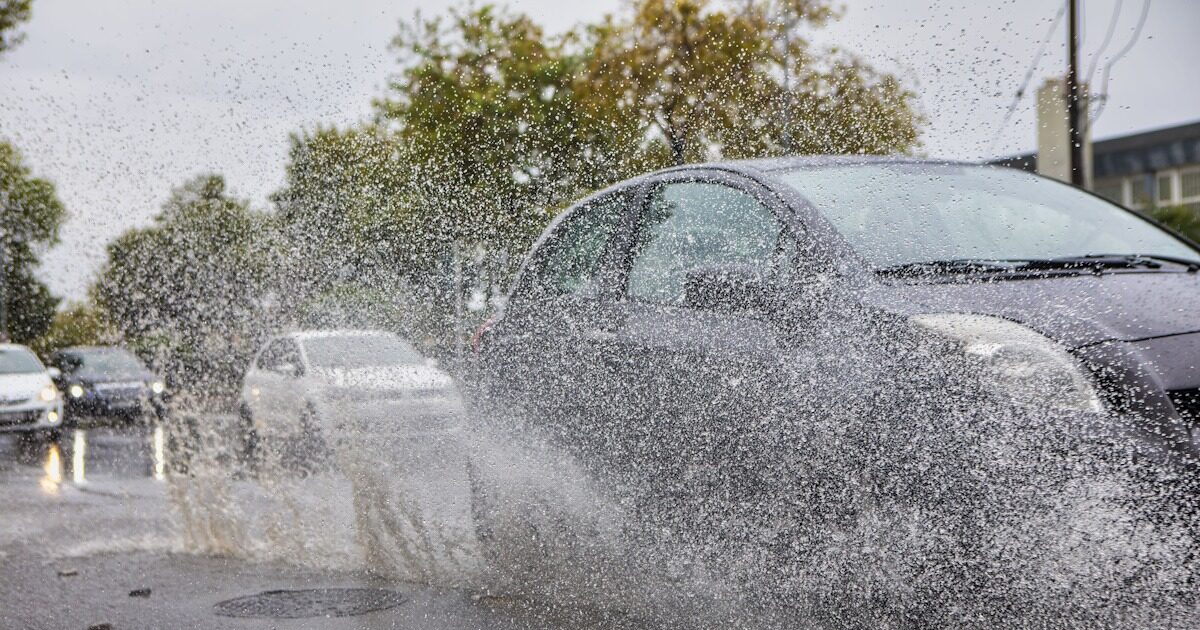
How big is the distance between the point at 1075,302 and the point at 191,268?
24.1ft

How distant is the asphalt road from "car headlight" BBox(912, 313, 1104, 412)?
157 cm

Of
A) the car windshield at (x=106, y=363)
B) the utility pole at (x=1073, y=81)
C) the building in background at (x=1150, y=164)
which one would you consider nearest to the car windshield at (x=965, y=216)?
the utility pole at (x=1073, y=81)

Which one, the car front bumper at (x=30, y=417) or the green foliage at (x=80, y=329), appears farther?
the car front bumper at (x=30, y=417)

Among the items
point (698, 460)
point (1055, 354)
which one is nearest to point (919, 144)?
→ point (698, 460)

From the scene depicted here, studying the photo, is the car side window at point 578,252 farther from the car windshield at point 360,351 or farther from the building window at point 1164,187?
the building window at point 1164,187

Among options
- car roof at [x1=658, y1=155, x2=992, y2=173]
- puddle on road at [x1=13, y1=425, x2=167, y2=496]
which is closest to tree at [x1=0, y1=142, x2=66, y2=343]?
puddle on road at [x1=13, y1=425, x2=167, y2=496]

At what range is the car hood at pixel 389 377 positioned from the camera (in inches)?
264

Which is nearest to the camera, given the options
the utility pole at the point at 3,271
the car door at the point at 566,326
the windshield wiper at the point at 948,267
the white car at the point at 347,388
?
the windshield wiper at the point at 948,267

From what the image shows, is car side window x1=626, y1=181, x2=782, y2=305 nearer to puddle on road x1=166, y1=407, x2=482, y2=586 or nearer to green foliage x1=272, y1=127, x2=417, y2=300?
puddle on road x1=166, y1=407, x2=482, y2=586

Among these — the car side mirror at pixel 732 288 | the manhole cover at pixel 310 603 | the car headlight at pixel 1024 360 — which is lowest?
the manhole cover at pixel 310 603

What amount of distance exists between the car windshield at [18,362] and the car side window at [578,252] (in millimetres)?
14166

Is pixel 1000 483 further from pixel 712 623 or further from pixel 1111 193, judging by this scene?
pixel 1111 193

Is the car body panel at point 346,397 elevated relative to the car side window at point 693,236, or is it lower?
lower

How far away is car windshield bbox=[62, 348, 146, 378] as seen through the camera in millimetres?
21875
